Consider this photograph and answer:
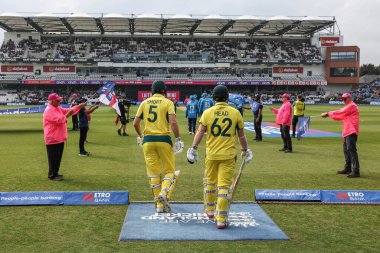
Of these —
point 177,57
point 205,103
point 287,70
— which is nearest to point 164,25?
point 177,57

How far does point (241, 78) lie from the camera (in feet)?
254

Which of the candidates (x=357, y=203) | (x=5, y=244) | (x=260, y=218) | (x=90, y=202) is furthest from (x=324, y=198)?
(x=5, y=244)

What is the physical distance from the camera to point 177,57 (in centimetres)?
7806

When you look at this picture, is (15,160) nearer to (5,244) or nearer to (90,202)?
(90,202)

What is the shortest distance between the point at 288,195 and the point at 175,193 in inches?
93.1

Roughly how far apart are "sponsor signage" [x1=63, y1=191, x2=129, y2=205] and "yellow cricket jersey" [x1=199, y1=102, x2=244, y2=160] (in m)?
2.14

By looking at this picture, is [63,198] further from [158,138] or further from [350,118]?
[350,118]

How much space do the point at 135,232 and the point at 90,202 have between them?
6.13 feet

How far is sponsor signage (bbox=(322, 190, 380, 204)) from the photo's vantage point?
314 inches

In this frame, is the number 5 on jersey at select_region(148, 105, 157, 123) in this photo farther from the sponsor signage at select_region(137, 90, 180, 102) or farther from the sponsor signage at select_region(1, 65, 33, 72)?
the sponsor signage at select_region(1, 65, 33, 72)

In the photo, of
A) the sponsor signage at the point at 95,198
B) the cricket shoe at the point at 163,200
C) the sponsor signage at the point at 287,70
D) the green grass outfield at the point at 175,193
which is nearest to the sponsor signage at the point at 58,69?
the sponsor signage at the point at 287,70

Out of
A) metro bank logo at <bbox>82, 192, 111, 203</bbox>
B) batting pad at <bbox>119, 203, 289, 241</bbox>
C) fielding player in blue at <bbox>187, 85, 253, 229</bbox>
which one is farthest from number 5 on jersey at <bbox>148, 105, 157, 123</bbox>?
metro bank logo at <bbox>82, 192, 111, 203</bbox>

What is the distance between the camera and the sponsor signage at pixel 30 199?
305 inches

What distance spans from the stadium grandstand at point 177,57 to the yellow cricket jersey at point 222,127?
6496cm
